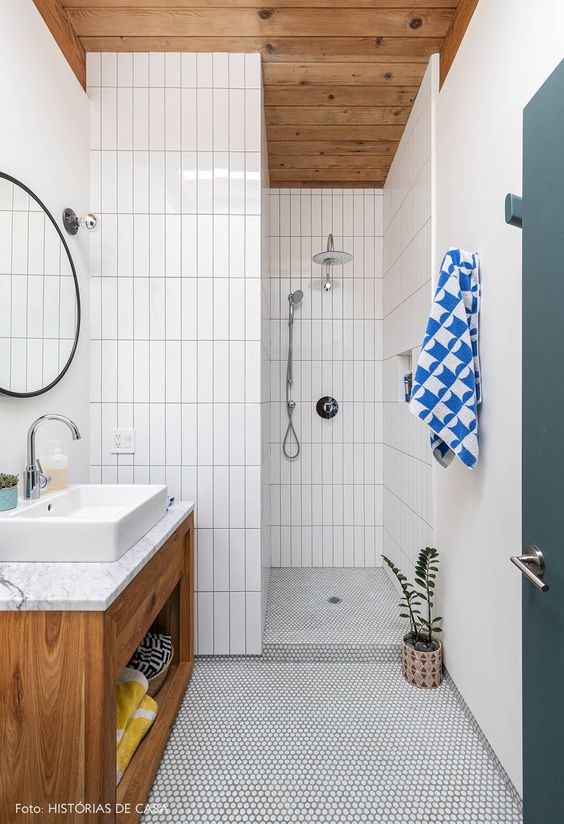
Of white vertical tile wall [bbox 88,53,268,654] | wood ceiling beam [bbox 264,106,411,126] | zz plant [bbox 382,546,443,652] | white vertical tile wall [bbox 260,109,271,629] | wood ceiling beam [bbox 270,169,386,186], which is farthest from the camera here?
wood ceiling beam [bbox 270,169,386,186]

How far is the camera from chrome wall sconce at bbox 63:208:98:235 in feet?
5.53

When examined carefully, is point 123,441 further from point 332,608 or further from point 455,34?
point 455,34

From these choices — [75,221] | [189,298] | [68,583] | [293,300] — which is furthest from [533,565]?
[293,300]

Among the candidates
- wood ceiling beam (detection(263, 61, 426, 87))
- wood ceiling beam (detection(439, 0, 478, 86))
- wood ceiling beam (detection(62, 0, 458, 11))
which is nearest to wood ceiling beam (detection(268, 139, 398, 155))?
wood ceiling beam (detection(263, 61, 426, 87))

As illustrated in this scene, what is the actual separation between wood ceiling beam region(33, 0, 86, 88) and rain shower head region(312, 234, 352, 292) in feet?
4.62

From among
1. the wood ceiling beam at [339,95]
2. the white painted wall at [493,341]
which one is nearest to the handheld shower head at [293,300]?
the wood ceiling beam at [339,95]

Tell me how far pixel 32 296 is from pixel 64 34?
114cm

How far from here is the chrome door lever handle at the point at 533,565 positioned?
85 cm

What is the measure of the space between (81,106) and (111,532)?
6.04 ft

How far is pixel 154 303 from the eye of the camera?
1924 mm

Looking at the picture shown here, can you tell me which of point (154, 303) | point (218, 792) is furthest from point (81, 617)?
point (154, 303)

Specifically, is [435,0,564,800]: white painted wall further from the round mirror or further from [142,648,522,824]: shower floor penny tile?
the round mirror

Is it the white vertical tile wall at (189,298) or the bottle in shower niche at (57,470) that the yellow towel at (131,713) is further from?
the bottle in shower niche at (57,470)

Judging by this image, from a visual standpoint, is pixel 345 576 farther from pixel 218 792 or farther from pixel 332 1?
pixel 332 1
